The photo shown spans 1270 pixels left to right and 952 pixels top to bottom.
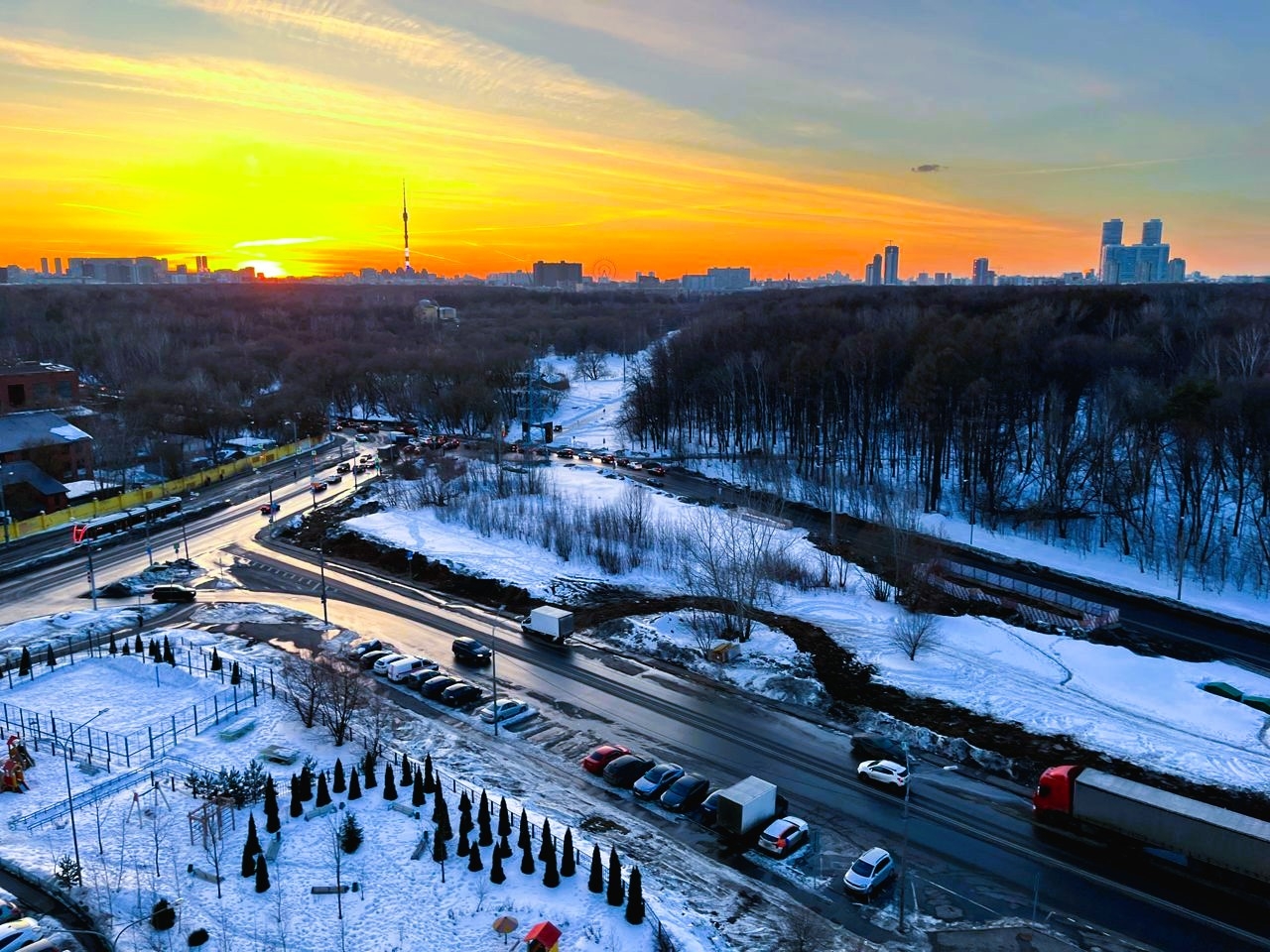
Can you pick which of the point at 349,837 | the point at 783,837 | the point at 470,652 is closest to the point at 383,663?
the point at 470,652

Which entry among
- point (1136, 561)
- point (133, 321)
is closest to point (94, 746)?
point (1136, 561)

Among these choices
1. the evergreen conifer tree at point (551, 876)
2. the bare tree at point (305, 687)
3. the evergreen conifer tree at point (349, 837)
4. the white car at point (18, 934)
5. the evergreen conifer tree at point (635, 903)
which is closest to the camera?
the white car at point (18, 934)

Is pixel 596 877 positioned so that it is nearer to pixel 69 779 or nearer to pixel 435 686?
pixel 435 686

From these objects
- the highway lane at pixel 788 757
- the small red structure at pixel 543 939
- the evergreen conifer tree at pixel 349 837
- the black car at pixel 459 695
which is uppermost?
the small red structure at pixel 543 939

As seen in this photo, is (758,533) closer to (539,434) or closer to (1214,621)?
(1214,621)

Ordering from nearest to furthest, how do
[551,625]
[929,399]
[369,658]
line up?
[369,658] → [551,625] → [929,399]

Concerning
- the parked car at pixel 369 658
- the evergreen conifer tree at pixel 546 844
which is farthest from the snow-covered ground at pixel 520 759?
the parked car at pixel 369 658

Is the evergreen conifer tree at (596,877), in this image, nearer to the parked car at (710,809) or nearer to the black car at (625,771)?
the parked car at (710,809)
